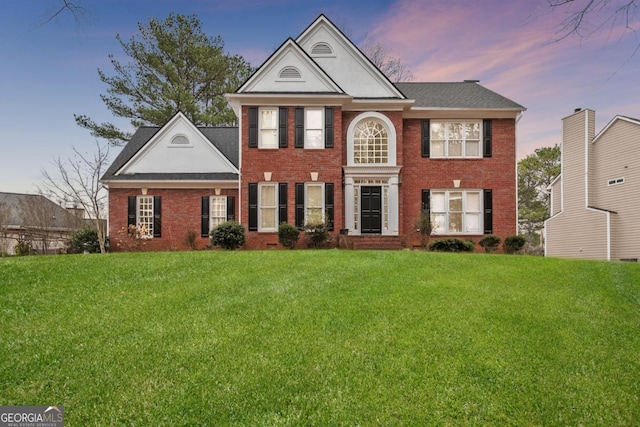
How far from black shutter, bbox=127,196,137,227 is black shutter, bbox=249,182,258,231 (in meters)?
5.58

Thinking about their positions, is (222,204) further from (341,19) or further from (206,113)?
(341,19)

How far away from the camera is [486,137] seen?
1975 cm

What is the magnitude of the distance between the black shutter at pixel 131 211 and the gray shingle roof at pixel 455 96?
13567mm

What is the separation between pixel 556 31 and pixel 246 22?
1525cm

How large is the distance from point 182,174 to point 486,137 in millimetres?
14041

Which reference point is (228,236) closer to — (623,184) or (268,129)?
(268,129)

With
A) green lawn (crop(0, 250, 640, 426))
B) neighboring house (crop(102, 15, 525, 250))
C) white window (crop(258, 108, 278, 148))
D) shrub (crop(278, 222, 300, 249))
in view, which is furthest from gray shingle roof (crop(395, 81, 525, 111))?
green lawn (crop(0, 250, 640, 426))

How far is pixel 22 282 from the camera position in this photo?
9031 mm

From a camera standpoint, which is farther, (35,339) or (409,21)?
(409,21)

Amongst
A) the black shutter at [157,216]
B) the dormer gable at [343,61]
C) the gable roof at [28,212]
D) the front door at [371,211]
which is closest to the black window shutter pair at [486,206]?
the front door at [371,211]

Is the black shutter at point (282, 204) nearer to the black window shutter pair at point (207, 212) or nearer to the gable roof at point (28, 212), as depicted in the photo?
the black window shutter pair at point (207, 212)

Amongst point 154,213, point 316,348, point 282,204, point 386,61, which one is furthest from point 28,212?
point 316,348

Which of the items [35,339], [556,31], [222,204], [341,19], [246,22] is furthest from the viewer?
[341,19]

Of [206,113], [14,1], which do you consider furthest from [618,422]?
[206,113]
